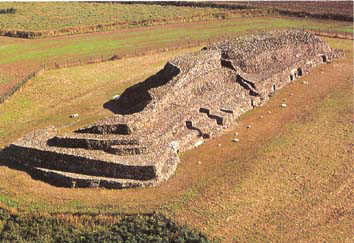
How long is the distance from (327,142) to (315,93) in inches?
419

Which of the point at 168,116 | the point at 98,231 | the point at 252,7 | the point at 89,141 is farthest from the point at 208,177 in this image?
the point at 252,7

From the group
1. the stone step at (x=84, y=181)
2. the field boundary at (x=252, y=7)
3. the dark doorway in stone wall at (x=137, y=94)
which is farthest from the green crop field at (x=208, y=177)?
the field boundary at (x=252, y=7)

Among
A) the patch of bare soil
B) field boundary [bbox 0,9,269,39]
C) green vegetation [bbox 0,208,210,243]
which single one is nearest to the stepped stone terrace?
the patch of bare soil

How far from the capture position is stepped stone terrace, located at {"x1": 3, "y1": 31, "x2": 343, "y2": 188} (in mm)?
26281

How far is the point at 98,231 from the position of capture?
2220 cm

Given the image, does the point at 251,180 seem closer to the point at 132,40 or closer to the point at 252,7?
the point at 132,40

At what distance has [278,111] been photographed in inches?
1468

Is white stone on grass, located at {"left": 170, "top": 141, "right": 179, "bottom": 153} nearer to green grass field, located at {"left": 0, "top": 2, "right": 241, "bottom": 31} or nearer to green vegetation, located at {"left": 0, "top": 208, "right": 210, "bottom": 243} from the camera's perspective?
green vegetation, located at {"left": 0, "top": 208, "right": 210, "bottom": 243}

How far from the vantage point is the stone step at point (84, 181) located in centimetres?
2558

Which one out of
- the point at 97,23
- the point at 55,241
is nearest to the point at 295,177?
the point at 55,241

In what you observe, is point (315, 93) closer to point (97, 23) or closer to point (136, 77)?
point (136, 77)

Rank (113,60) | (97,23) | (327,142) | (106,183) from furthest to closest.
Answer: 1. (97,23)
2. (113,60)
3. (327,142)
4. (106,183)

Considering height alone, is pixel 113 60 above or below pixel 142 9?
below

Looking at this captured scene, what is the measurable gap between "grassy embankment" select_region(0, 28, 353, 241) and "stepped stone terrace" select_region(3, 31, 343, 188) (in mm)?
953
